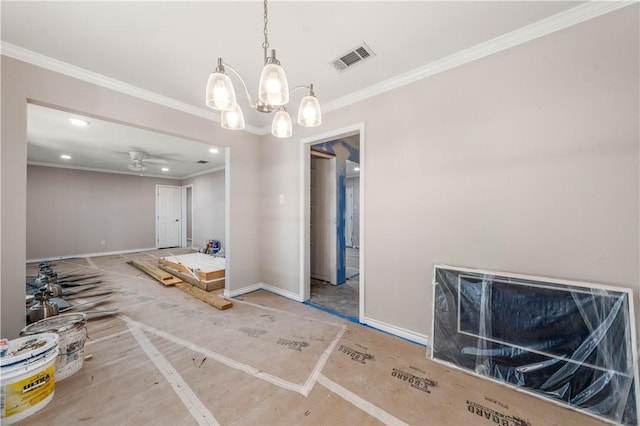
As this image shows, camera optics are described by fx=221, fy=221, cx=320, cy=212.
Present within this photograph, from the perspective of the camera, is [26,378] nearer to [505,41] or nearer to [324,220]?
[324,220]

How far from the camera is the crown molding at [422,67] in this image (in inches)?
60.1

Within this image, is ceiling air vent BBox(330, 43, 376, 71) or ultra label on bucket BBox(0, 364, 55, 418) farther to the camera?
ceiling air vent BBox(330, 43, 376, 71)

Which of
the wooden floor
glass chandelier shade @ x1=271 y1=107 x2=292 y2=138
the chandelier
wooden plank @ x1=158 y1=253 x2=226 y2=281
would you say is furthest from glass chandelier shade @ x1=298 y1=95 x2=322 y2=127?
wooden plank @ x1=158 y1=253 x2=226 y2=281

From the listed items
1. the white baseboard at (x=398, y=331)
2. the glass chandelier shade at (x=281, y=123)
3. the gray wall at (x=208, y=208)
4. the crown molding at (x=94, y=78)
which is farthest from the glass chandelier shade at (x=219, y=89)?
the gray wall at (x=208, y=208)

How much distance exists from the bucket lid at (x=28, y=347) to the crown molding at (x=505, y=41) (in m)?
3.44

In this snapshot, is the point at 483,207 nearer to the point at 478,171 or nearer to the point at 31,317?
the point at 478,171

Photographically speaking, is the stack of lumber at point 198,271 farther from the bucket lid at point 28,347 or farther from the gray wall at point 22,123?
the bucket lid at point 28,347

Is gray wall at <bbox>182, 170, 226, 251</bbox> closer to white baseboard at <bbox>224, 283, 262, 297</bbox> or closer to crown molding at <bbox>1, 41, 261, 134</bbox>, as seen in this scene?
white baseboard at <bbox>224, 283, 262, 297</bbox>

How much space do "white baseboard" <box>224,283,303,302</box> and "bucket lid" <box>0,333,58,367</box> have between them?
186 cm

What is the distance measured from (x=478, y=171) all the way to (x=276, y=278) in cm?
299

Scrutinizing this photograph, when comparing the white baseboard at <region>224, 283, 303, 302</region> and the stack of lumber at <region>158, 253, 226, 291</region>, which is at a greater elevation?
the stack of lumber at <region>158, 253, 226, 291</region>

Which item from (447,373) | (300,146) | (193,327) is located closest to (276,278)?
(193,327)

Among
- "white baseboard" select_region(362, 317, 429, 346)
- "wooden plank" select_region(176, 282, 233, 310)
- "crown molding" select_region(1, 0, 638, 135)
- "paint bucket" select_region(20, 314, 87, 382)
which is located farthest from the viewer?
"wooden plank" select_region(176, 282, 233, 310)

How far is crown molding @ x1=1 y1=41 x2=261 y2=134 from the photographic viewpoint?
1.89m
